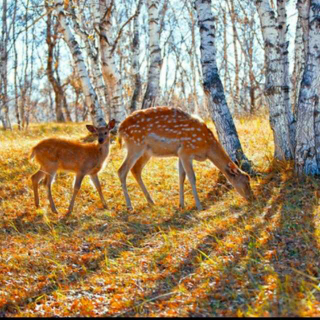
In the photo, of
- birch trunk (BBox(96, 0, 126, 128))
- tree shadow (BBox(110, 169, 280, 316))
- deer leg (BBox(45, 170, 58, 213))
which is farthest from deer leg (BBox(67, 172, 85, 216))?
birch trunk (BBox(96, 0, 126, 128))

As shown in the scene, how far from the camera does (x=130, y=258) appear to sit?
557 cm

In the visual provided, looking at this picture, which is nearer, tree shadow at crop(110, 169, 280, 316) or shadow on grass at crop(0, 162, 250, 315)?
tree shadow at crop(110, 169, 280, 316)

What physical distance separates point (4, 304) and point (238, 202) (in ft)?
13.1

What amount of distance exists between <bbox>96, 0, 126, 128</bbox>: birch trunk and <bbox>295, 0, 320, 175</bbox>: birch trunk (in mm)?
6079

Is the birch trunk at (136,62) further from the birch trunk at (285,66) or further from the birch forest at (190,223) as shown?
the birch trunk at (285,66)

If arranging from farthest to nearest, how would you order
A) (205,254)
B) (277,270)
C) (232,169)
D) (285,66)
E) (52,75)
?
(52,75) → (285,66) → (232,169) → (205,254) → (277,270)

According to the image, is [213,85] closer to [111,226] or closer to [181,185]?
[181,185]

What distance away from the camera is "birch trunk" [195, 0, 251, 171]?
8695 millimetres

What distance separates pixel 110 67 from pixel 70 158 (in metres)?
5.22

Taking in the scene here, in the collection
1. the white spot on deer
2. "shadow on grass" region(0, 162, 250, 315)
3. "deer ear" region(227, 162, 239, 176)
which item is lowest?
"shadow on grass" region(0, 162, 250, 315)

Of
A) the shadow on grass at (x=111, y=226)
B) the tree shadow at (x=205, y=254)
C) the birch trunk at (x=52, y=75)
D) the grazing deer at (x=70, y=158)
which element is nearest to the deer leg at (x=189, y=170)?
the shadow on grass at (x=111, y=226)

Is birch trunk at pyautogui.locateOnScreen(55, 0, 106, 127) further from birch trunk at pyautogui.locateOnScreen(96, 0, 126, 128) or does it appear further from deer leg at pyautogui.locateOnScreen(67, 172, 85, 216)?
deer leg at pyautogui.locateOnScreen(67, 172, 85, 216)

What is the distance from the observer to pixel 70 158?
804cm

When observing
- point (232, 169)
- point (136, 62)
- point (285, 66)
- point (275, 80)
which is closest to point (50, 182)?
point (232, 169)
